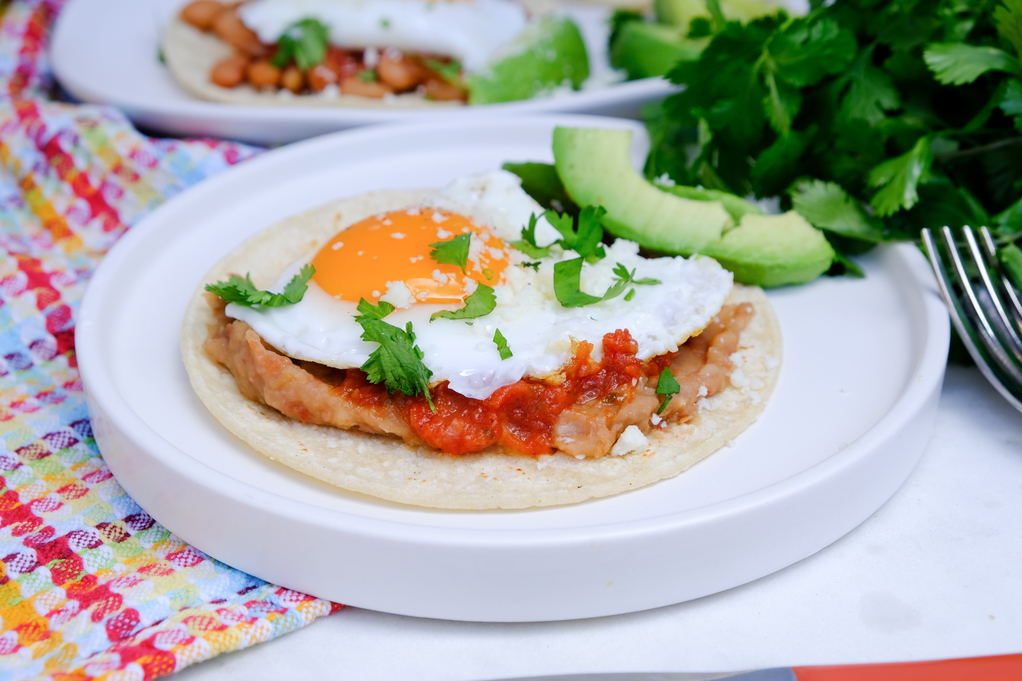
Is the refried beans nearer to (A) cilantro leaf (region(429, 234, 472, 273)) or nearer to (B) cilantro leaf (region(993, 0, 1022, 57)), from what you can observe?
(A) cilantro leaf (region(429, 234, 472, 273))

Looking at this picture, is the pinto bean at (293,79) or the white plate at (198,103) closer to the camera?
the white plate at (198,103)

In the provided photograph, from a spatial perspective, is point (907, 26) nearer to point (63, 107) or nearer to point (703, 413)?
point (703, 413)

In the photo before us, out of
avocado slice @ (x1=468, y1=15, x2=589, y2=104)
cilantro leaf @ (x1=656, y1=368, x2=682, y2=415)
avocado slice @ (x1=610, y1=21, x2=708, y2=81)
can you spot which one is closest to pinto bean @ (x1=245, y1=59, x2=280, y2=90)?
avocado slice @ (x1=468, y1=15, x2=589, y2=104)

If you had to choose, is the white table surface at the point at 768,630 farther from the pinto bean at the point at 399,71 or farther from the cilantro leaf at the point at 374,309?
the pinto bean at the point at 399,71

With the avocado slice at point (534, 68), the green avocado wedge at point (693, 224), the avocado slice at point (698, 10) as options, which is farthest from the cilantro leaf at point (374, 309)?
the avocado slice at point (698, 10)

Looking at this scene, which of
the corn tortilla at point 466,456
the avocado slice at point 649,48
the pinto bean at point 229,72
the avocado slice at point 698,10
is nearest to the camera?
the corn tortilla at point 466,456

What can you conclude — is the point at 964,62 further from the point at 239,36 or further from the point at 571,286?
the point at 239,36
